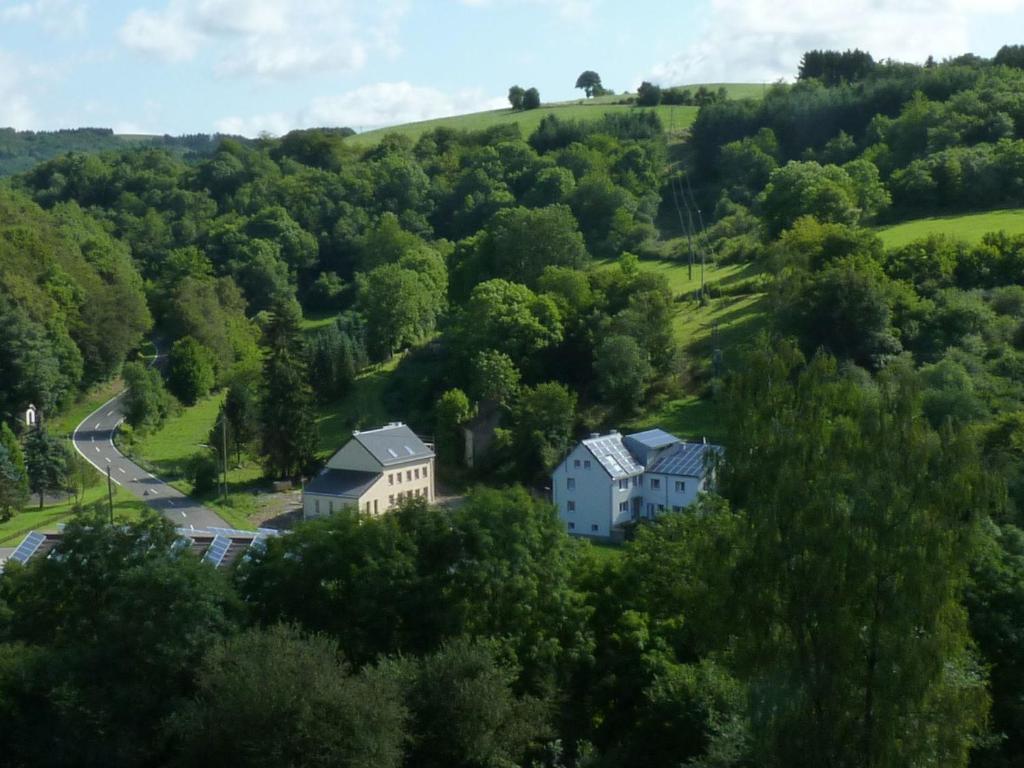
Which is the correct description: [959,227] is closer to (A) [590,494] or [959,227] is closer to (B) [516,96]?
(A) [590,494]

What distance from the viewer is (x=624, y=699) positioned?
17484mm

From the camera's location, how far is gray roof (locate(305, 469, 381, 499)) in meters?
34.1

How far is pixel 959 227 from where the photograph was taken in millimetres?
45344

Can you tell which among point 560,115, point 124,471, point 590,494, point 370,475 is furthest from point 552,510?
point 560,115

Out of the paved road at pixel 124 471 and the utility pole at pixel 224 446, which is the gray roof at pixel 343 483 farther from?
the utility pole at pixel 224 446

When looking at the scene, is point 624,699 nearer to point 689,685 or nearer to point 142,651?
point 689,685

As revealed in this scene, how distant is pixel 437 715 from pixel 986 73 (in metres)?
59.5

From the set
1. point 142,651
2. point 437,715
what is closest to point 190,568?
point 142,651

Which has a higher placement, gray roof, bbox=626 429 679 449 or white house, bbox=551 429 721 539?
gray roof, bbox=626 429 679 449

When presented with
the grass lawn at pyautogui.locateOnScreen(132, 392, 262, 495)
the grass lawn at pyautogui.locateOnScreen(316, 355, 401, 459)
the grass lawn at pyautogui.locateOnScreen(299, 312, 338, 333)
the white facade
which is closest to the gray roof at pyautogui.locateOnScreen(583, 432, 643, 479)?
the white facade

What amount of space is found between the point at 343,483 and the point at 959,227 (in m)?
25.4

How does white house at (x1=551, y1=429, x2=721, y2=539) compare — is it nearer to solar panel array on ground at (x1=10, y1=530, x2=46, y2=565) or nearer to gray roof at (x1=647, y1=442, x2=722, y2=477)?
gray roof at (x1=647, y1=442, x2=722, y2=477)

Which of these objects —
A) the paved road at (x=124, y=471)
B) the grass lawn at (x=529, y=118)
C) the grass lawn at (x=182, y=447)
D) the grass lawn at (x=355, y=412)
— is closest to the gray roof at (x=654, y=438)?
the grass lawn at (x=355, y=412)

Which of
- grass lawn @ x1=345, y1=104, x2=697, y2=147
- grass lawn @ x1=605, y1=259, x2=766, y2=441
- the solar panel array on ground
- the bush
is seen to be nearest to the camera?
the solar panel array on ground
